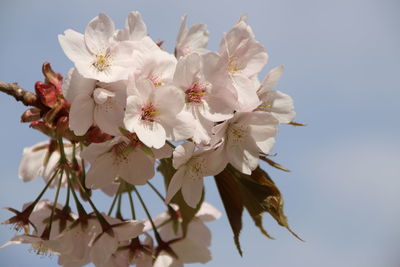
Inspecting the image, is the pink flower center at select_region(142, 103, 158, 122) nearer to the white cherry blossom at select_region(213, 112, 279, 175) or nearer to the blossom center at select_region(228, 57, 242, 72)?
the white cherry blossom at select_region(213, 112, 279, 175)

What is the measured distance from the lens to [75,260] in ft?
5.98

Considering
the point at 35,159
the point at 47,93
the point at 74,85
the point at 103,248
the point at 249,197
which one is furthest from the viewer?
the point at 35,159

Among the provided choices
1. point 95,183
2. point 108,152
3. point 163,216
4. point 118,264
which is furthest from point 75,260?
point 163,216

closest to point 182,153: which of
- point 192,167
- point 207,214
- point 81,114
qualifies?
point 192,167

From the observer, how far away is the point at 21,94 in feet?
5.16

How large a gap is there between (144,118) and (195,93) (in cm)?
21

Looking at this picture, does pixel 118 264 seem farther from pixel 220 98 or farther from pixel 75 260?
pixel 220 98

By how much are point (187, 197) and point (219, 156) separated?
0.68ft

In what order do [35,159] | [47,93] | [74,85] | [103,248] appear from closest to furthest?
[74,85]
[47,93]
[103,248]
[35,159]

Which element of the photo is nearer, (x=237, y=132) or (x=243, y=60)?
(x=237, y=132)

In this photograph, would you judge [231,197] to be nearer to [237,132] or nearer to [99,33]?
[237,132]

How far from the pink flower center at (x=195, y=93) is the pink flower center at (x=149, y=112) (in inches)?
5.6

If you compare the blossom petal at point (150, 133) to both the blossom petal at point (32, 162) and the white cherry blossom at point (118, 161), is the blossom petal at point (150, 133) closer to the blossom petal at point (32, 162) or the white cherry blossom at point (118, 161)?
the white cherry blossom at point (118, 161)

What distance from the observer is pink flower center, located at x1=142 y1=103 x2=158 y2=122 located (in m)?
1.49
